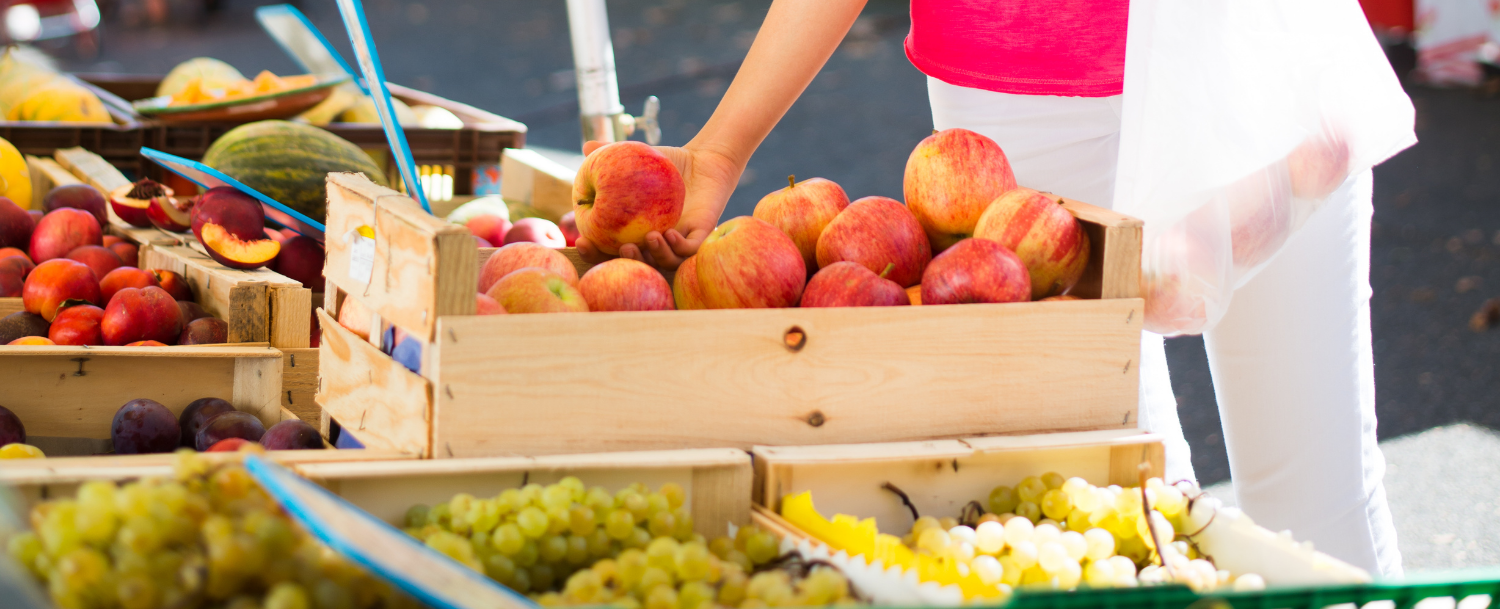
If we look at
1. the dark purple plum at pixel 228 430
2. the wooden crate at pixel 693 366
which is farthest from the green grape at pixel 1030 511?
the dark purple plum at pixel 228 430

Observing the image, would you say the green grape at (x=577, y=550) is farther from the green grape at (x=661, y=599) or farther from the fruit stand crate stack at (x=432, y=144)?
the fruit stand crate stack at (x=432, y=144)

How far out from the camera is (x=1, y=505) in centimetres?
76

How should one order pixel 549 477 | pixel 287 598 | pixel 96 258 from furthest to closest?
1. pixel 96 258
2. pixel 549 477
3. pixel 287 598

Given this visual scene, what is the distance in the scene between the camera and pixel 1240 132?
4.25 feet

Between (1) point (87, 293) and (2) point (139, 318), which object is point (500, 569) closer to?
(2) point (139, 318)

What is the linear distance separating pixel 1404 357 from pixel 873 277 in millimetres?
3173

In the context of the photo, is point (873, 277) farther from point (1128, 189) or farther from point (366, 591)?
point (366, 591)

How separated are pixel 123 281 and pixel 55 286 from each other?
0.09m

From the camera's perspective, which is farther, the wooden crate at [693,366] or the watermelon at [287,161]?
the watermelon at [287,161]

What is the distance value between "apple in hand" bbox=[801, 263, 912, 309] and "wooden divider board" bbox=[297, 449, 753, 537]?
0.21 metres

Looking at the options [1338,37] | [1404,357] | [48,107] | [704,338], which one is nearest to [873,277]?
[704,338]

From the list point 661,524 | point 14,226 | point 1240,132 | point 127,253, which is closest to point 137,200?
point 127,253

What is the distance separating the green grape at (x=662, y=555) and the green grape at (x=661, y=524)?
70 mm

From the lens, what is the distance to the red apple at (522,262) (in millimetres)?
1302
